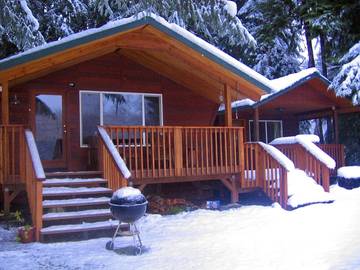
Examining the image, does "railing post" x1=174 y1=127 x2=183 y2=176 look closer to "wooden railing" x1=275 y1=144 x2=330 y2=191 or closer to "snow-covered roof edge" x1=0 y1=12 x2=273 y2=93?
"snow-covered roof edge" x1=0 y1=12 x2=273 y2=93

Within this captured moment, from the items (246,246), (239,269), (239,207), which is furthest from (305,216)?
(239,269)

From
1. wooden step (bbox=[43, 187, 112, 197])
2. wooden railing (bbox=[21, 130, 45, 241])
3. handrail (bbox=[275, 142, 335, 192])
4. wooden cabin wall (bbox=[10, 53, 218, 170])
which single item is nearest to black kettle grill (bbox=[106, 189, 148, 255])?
wooden railing (bbox=[21, 130, 45, 241])

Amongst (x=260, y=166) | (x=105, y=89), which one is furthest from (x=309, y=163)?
(x=105, y=89)

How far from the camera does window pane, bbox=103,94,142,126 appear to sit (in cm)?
1228

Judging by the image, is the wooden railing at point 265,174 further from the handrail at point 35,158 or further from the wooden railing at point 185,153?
the handrail at point 35,158

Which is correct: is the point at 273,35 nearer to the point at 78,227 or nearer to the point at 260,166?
the point at 260,166

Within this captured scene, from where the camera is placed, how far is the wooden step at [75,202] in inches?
324

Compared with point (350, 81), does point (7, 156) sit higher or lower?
lower

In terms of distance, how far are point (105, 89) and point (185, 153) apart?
281 cm

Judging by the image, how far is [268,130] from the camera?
1855 cm

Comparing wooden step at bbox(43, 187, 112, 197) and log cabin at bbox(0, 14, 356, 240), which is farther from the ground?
log cabin at bbox(0, 14, 356, 240)

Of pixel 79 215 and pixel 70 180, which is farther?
pixel 70 180

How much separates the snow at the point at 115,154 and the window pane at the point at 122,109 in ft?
7.82

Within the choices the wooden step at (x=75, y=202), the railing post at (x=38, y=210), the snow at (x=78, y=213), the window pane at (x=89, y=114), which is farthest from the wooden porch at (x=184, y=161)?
the railing post at (x=38, y=210)
